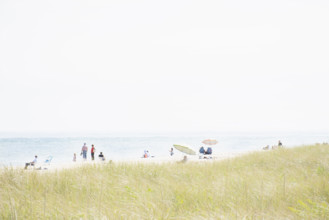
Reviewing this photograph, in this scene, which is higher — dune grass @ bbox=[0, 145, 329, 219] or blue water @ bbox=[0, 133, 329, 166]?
dune grass @ bbox=[0, 145, 329, 219]

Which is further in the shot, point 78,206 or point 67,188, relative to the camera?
point 67,188

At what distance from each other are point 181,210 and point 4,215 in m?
2.57

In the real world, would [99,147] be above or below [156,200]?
below

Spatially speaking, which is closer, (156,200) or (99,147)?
(156,200)

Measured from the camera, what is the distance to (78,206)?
3848 mm

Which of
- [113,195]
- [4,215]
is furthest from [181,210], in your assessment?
[4,215]

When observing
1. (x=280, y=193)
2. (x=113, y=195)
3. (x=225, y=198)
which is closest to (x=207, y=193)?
(x=225, y=198)

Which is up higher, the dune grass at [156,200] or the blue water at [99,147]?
the dune grass at [156,200]

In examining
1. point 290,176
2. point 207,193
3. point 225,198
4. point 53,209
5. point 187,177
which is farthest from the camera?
point 187,177

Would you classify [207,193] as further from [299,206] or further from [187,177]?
[187,177]

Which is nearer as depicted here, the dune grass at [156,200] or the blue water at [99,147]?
the dune grass at [156,200]

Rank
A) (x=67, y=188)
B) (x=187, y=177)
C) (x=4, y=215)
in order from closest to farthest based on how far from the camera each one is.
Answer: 1. (x=4, y=215)
2. (x=67, y=188)
3. (x=187, y=177)

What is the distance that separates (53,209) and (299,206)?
3.83 m

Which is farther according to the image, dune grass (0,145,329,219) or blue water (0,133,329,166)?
blue water (0,133,329,166)
